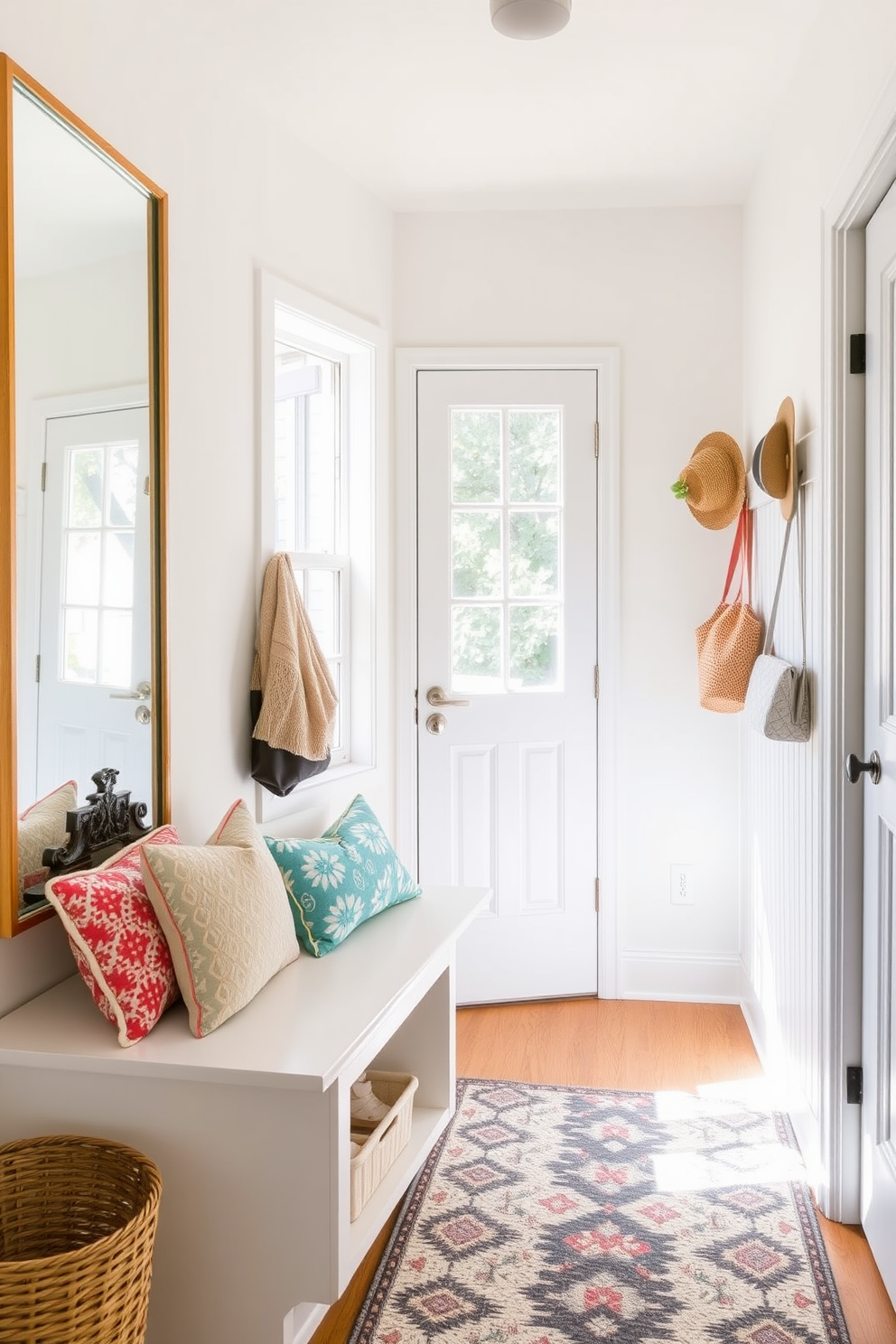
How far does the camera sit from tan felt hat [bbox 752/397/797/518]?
2.39m

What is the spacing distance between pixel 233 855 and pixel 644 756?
5.84 ft

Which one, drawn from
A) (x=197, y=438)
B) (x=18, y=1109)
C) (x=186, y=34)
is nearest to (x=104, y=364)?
(x=197, y=438)

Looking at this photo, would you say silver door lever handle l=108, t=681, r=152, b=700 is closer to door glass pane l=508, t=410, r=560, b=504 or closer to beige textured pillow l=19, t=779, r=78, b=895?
beige textured pillow l=19, t=779, r=78, b=895

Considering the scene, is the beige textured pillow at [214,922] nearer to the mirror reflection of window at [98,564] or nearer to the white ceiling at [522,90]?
the mirror reflection of window at [98,564]

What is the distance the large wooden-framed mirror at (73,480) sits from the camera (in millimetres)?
1672

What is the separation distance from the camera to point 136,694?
6.74 ft

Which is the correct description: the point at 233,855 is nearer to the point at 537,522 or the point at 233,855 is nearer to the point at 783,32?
the point at 537,522

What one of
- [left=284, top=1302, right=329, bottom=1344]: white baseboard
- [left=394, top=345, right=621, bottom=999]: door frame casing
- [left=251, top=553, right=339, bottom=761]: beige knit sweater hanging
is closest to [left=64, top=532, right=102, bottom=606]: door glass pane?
[left=251, top=553, right=339, bottom=761]: beige knit sweater hanging

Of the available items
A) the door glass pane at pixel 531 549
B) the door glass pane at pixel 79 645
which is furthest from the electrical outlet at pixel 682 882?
the door glass pane at pixel 79 645

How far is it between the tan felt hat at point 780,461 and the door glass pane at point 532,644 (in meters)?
1.03

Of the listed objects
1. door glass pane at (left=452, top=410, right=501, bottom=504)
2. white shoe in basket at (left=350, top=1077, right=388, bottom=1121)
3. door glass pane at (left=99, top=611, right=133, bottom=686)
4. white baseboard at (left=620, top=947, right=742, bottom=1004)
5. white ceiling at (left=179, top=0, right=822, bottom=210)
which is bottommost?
white baseboard at (left=620, top=947, right=742, bottom=1004)

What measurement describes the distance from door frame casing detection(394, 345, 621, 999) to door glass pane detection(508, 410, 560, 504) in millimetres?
142

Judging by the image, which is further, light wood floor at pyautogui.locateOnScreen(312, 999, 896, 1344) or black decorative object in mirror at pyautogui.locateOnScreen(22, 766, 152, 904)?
light wood floor at pyautogui.locateOnScreen(312, 999, 896, 1344)

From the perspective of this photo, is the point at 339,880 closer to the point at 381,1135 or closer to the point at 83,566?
the point at 381,1135
